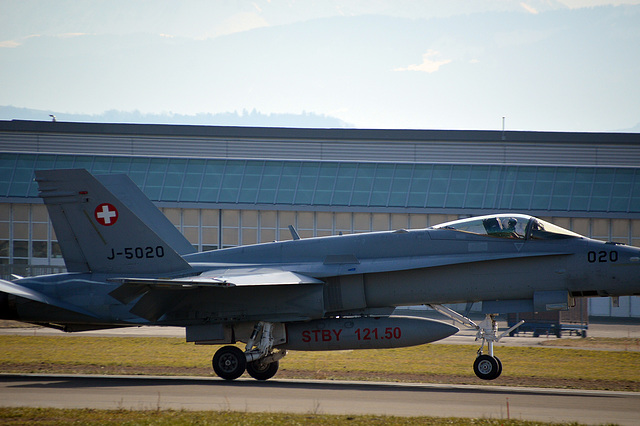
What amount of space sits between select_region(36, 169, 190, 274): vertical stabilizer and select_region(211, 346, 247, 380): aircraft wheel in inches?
94.0

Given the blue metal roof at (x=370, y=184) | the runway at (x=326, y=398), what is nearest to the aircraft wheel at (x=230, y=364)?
the runway at (x=326, y=398)

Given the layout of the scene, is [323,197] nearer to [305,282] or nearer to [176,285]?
[305,282]

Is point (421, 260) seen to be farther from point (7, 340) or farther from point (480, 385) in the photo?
point (7, 340)

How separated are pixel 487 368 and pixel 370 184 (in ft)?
76.7

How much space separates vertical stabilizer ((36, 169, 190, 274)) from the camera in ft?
58.6

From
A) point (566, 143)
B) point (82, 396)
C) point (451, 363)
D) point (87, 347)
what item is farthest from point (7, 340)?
point (566, 143)

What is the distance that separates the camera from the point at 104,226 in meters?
17.9

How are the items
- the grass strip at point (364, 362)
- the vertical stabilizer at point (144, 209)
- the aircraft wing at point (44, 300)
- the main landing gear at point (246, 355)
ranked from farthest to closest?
the vertical stabilizer at point (144, 209), the grass strip at point (364, 362), the aircraft wing at point (44, 300), the main landing gear at point (246, 355)

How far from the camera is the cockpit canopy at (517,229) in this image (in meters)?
16.8

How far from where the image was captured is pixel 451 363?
22.0 metres

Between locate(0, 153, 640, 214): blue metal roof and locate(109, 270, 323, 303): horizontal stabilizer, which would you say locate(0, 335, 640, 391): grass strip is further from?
locate(0, 153, 640, 214): blue metal roof

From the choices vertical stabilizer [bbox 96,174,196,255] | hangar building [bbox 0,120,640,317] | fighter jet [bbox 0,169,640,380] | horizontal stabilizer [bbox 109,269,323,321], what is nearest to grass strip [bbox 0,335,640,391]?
fighter jet [bbox 0,169,640,380]

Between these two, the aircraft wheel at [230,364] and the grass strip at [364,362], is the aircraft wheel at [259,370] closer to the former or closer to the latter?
the aircraft wheel at [230,364]

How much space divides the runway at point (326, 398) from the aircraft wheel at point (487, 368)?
0.38 meters
